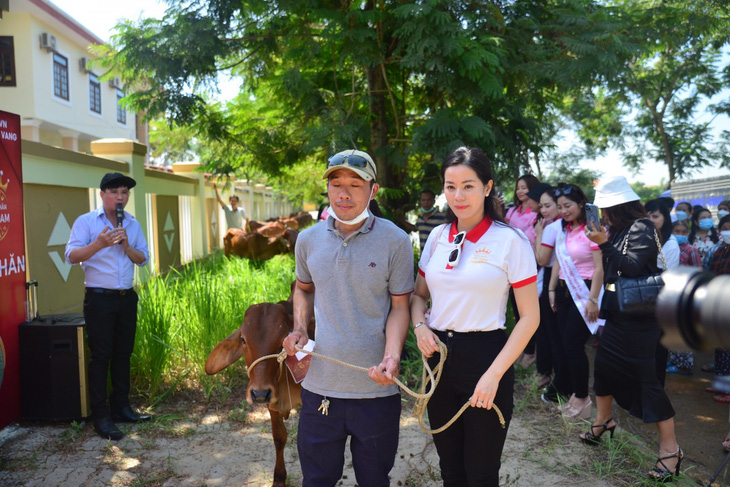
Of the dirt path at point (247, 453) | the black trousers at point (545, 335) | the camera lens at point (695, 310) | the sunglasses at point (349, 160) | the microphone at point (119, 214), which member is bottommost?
the dirt path at point (247, 453)

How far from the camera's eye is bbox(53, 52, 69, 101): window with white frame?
17.5 meters

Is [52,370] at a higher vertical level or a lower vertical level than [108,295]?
lower

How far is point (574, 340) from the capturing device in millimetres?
4406

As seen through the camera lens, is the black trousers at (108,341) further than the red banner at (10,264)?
Yes

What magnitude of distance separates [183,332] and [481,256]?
3.96 m

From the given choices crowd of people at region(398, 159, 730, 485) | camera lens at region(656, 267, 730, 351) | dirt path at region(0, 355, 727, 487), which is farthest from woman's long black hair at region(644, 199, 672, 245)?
camera lens at region(656, 267, 730, 351)

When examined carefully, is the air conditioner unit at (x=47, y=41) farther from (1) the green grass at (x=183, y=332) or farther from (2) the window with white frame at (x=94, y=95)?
(1) the green grass at (x=183, y=332)

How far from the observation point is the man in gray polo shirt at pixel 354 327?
8.09 feet

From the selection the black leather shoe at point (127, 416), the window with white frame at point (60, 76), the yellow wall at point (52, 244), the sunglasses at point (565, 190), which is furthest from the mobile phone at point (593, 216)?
the window with white frame at point (60, 76)

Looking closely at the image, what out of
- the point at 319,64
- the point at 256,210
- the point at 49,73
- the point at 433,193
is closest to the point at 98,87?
the point at 49,73

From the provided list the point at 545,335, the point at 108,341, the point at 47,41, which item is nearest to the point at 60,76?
the point at 47,41

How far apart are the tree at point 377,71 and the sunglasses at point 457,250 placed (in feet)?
13.2

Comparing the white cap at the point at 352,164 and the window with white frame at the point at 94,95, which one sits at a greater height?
the window with white frame at the point at 94,95

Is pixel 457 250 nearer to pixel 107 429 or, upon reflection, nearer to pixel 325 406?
pixel 325 406
